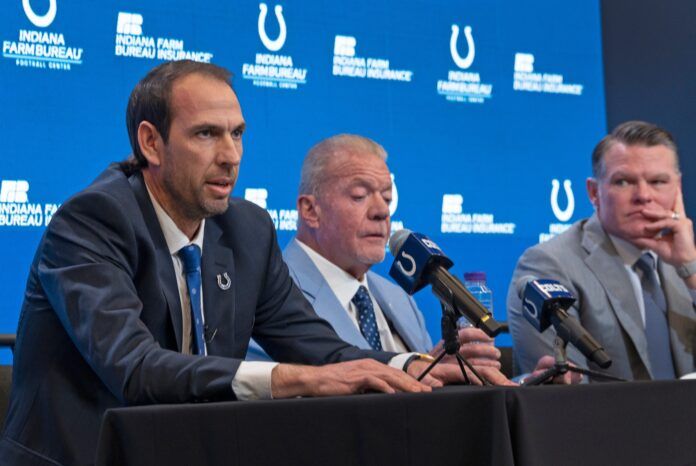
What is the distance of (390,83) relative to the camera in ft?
16.3

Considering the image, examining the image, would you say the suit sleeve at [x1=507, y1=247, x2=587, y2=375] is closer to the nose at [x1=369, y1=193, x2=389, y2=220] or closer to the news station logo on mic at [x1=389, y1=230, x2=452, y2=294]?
the nose at [x1=369, y1=193, x2=389, y2=220]

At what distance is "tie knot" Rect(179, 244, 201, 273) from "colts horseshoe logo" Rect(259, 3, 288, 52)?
2.09m

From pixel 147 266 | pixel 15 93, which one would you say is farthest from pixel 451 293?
pixel 15 93

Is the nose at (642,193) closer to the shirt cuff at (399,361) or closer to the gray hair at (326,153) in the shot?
the gray hair at (326,153)

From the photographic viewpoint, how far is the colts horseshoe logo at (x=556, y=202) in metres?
5.34

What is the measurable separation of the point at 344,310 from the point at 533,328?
75 centimetres

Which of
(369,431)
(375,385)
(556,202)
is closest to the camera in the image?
(369,431)

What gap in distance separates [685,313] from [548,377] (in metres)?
1.84

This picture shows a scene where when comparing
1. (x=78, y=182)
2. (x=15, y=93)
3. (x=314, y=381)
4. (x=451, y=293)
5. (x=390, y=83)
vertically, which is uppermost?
(x=390, y=83)

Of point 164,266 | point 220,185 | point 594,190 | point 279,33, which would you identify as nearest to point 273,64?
point 279,33

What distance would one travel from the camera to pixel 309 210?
4098 millimetres

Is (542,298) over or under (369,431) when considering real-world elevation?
over

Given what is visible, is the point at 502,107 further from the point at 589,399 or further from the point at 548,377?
the point at 589,399

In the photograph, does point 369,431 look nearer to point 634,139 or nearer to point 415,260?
point 415,260
